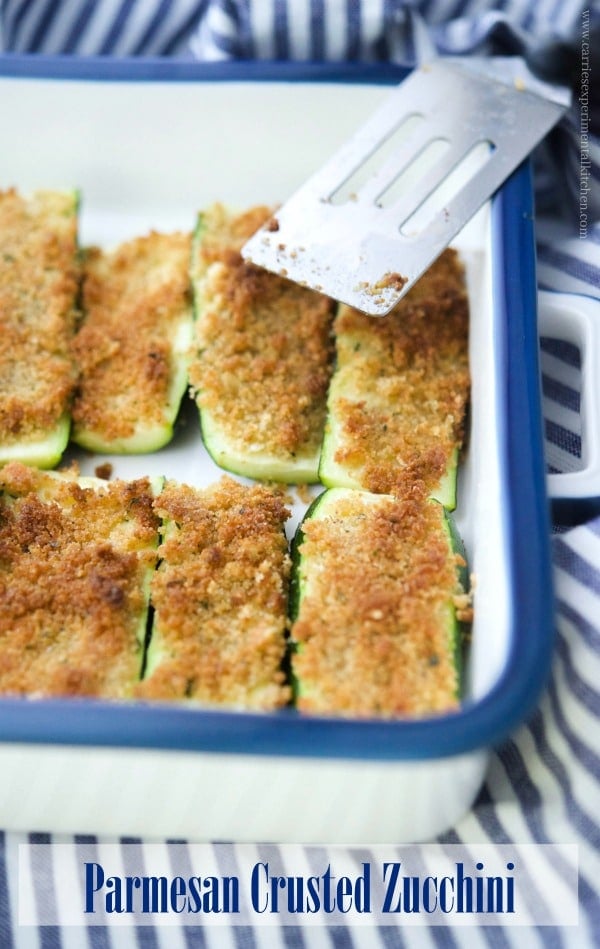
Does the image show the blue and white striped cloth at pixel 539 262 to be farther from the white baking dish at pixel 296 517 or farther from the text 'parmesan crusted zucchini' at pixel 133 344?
the text 'parmesan crusted zucchini' at pixel 133 344

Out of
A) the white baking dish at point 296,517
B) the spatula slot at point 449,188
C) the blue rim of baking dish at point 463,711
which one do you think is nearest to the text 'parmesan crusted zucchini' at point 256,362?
the white baking dish at point 296,517

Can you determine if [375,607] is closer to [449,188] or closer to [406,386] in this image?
[406,386]

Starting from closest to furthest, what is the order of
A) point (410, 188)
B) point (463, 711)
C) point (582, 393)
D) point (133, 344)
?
1. point (463, 711)
2. point (582, 393)
3. point (410, 188)
4. point (133, 344)

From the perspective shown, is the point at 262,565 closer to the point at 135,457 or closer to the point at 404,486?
the point at 404,486

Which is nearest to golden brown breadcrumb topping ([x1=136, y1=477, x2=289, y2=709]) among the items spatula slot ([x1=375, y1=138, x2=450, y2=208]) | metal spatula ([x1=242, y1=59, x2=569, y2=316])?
metal spatula ([x1=242, y1=59, x2=569, y2=316])

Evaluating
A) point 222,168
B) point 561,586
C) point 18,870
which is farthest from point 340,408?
point 18,870

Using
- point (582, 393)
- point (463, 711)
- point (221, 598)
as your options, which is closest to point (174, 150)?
point (582, 393)
